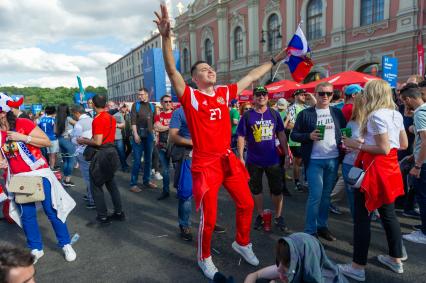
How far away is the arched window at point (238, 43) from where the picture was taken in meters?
26.5

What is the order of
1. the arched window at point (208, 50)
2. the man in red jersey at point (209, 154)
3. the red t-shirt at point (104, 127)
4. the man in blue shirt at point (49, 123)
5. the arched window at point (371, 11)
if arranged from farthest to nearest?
the arched window at point (208, 50), the arched window at point (371, 11), the man in blue shirt at point (49, 123), the red t-shirt at point (104, 127), the man in red jersey at point (209, 154)

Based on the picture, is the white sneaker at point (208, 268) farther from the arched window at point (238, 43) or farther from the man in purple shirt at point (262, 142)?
the arched window at point (238, 43)

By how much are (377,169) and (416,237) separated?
61.6 inches

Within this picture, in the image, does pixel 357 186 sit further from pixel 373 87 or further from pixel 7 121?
pixel 7 121

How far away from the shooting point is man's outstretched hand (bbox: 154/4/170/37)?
2338 mm

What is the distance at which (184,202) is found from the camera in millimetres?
3709

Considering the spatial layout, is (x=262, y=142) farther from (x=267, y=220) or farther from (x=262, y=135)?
(x=267, y=220)

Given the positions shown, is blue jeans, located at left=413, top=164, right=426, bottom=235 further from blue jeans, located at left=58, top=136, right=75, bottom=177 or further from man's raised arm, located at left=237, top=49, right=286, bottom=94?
blue jeans, located at left=58, top=136, right=75, bottom=177

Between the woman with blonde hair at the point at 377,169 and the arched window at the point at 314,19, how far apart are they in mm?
19017

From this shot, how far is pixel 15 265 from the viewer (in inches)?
49.8

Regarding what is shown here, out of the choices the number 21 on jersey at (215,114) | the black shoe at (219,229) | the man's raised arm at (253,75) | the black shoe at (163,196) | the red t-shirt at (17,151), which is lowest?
the black shoe at (219,229)

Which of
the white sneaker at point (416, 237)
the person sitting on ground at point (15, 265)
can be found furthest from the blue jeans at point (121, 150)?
the person sitting on ground at point (15, 265)

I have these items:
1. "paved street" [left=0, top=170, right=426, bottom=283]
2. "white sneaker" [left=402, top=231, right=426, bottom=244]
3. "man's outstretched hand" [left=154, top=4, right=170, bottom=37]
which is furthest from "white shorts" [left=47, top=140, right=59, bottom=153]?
"white sneaker" [left=402, top=231, right=426, bottom=244]

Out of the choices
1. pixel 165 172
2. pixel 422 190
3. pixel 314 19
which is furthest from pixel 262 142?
pixel 314 19
